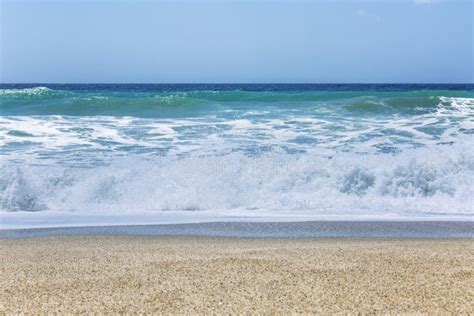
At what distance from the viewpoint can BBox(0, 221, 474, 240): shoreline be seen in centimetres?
580

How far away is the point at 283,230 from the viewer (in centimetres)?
604

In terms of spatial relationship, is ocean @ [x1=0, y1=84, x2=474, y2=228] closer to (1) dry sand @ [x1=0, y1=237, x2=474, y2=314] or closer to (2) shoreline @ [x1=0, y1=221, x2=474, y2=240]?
(2) shoreline @ [x1=0, y1=221, x2=474, y2=240]

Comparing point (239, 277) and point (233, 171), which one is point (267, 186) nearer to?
A: point (233, 171)

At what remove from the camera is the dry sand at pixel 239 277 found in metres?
3.36

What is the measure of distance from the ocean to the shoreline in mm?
299

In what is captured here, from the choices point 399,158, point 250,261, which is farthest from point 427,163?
point 250,261

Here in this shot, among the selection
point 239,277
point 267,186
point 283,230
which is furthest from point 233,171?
point 239,277

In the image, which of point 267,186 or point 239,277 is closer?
point 239,277

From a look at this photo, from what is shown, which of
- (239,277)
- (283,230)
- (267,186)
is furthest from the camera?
(267,186)

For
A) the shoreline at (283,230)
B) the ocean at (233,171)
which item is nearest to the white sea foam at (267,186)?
the ocean at (233,171)

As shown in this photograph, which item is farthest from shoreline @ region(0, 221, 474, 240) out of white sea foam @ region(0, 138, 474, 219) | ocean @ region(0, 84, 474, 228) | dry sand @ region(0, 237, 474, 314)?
white sea foam @ region(0, 138, 474, 219)

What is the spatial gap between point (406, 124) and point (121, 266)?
11025mm

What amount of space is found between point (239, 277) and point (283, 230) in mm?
2201

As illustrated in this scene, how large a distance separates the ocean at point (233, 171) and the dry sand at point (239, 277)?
1795 mm
